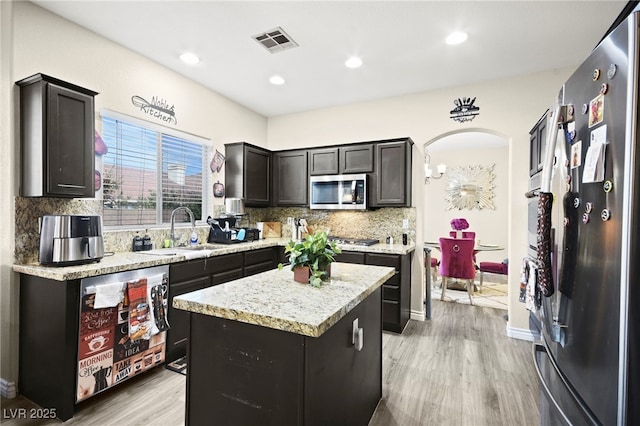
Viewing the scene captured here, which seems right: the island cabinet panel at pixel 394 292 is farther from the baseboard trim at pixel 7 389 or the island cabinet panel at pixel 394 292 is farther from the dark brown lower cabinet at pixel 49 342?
the baseboard trim at pixel 7 389

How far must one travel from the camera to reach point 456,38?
2.77 meters

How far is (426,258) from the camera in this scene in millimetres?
4055

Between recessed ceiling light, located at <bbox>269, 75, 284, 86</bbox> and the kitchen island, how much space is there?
283cm

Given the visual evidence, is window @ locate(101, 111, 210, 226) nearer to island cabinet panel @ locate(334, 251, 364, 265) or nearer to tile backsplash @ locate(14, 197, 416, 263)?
tile backsplash @ locate(14, 197, 416, 263)

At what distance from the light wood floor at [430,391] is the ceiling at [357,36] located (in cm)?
303

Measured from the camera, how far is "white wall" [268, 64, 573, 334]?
348cm

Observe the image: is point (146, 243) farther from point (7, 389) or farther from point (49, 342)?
point (7, 389)

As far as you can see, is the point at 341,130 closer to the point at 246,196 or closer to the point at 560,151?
the point at 246,196

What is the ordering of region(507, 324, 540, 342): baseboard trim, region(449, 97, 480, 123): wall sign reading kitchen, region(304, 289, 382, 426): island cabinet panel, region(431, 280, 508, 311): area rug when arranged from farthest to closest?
region(431, 280, 508, 311): area rug < region(449, 97, 480, 123): wall sign reading kitchen < region(507, 324, 540, 342): baseboard trim < region(304, 289, 382, 426): island cabinet panel

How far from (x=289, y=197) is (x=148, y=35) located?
260 cm

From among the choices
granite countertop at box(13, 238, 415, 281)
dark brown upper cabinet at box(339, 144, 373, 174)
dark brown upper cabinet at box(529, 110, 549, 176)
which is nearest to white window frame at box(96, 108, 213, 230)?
granite countertop at box(13, 238, 415, 281)

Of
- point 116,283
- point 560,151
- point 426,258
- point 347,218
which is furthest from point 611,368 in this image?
point 347,218

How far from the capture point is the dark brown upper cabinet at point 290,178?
4.54 meters

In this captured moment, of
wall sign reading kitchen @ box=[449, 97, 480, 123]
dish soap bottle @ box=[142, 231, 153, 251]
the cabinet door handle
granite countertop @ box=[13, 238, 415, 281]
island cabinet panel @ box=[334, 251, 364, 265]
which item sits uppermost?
wall sign reading kitchen @ box=[449, 97, 480, 123]
